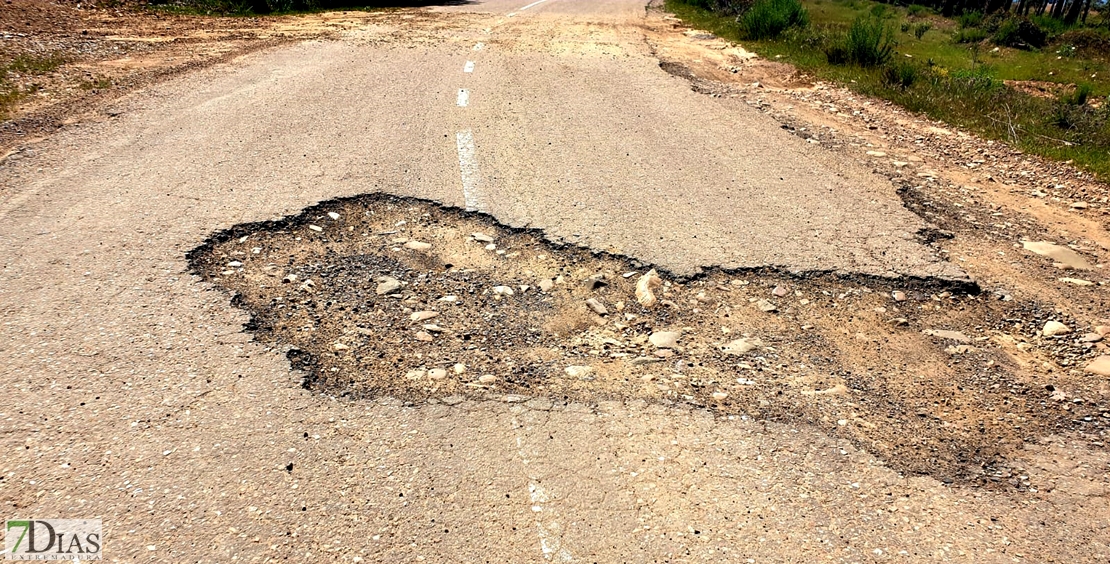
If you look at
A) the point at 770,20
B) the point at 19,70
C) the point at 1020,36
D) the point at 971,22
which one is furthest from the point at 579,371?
the point at 971,22

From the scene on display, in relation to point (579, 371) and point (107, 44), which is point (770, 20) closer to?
point (107, 44)

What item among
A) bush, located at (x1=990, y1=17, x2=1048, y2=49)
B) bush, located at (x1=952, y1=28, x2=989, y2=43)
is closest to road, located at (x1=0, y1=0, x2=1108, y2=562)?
bush, located at (x1=952, y1=28, x2=989, y2=43)

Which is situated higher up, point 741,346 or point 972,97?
point 972,97

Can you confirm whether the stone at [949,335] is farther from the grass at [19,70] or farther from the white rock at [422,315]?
the grass at [19,70]

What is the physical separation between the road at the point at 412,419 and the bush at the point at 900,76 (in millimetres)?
4574

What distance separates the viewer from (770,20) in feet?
46.3

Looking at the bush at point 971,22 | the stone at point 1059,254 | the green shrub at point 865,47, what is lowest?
the stone at point 1059,254

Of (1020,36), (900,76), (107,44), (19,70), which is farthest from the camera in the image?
(1020,36)

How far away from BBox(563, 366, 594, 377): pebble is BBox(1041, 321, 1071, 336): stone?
2.46 meters

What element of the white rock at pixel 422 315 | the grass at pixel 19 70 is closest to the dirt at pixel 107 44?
the grass at pixel 19 70

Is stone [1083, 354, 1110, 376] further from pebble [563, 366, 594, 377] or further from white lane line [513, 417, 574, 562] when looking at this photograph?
white lane line [513, 417, 574, 562]

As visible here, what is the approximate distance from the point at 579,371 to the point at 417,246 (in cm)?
163

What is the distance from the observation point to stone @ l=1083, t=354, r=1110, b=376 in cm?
352

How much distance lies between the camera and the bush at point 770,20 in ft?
46.4
